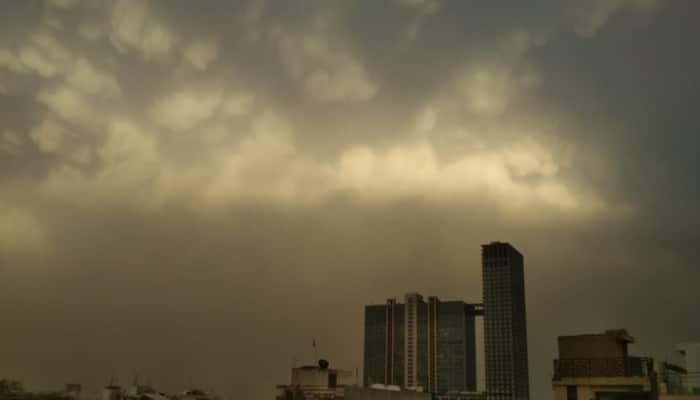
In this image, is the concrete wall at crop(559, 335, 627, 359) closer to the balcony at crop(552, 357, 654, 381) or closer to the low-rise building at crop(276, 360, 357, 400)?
the balcony at crop(552, 357, 654, 381)

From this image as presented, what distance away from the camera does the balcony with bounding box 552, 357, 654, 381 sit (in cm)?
15000

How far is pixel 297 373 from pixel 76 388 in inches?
2845

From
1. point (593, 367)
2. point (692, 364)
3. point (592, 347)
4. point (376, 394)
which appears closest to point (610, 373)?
point (593, 367)

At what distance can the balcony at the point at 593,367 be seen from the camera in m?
150

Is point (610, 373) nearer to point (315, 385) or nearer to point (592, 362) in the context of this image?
point (592, 362)

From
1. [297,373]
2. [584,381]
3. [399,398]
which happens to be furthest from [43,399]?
[584,381]

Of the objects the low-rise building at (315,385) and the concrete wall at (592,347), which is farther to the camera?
the concrete wall at (592,347)

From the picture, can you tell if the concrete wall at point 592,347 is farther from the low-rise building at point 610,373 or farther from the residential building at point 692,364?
the residential building at point 692,364

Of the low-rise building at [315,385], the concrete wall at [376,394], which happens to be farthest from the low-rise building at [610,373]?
the low-rise building at [315,385]

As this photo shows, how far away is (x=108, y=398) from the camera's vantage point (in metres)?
157

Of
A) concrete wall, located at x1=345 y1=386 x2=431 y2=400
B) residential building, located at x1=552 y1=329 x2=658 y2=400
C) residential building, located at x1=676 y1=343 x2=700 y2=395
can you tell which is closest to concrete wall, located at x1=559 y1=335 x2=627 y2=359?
residential building, located at x1=552 y1=329 x2=658 y2=400

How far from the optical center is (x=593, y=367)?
501 feet

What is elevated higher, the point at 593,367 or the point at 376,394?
the point at 593,367

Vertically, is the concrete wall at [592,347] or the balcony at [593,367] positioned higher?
the concrete wall at [592,347]
